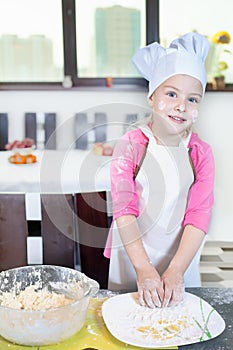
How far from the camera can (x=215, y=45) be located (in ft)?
10.6

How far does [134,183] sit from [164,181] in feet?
0.34

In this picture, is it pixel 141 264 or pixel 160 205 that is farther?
pixel 160 205

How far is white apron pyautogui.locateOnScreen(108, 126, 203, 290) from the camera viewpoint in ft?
4.27

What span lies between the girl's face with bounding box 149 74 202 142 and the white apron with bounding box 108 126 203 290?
11cm

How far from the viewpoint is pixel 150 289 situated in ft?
3.49

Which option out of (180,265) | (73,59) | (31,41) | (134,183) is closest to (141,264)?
(180,265)

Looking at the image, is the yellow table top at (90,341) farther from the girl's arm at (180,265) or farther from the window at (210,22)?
the window at (210,22)

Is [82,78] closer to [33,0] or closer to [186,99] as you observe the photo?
[33,0]

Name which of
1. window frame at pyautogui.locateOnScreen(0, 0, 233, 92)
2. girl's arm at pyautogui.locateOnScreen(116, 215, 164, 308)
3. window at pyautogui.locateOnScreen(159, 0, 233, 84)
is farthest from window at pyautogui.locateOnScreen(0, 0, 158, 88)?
girl's arm at pyautogui.locateOnScreen(116, 215, 164, 308)

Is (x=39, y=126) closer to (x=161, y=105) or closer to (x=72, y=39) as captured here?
(x=72, y=39)

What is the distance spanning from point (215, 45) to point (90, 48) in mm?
794

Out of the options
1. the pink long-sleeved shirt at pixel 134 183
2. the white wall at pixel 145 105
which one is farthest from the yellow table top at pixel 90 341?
the white wall at pixel 145 105

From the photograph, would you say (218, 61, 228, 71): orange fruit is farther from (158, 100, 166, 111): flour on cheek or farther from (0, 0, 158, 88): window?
(158, 100, 166, 111): flour on cheek

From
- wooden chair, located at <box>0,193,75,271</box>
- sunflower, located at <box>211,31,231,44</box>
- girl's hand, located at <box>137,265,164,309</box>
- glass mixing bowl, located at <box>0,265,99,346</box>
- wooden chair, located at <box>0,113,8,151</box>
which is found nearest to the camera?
glass mixing bowl, located at <box>0,265,99,346</box>
